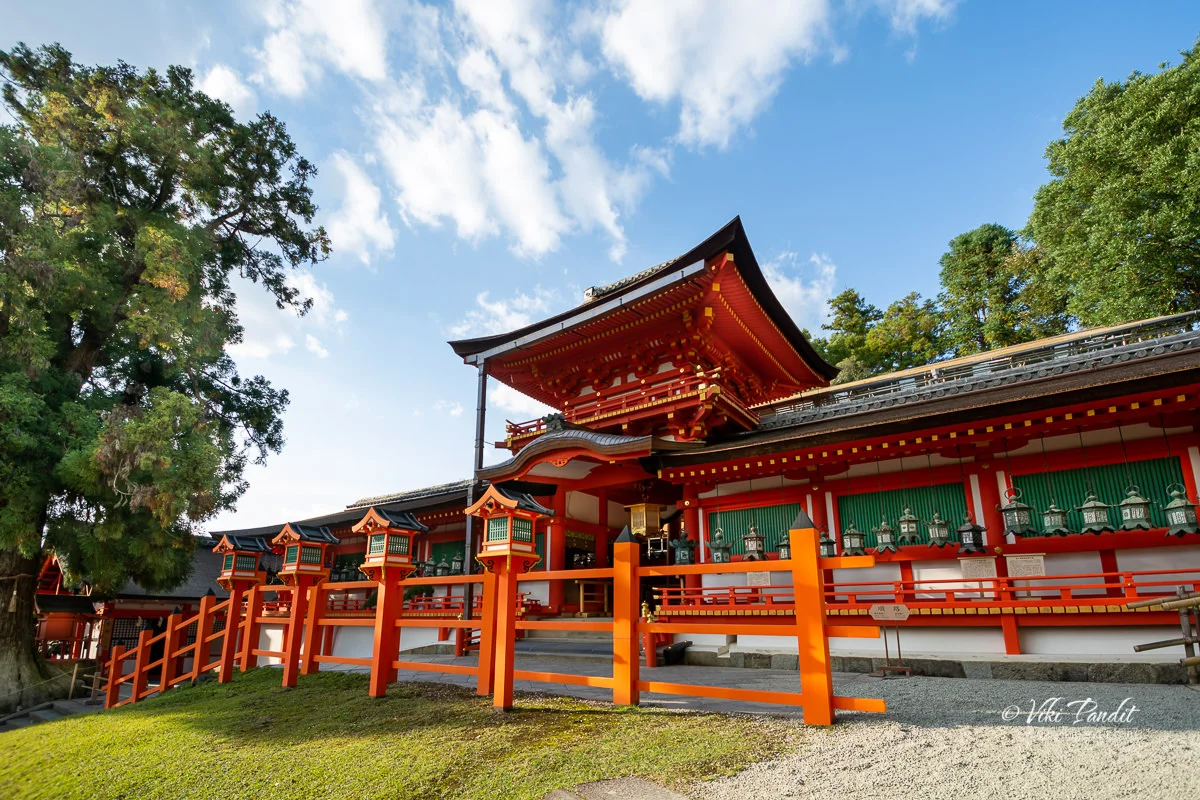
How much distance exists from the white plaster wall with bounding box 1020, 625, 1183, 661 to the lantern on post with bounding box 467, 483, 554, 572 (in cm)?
730

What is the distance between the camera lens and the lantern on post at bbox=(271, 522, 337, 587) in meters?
8.30

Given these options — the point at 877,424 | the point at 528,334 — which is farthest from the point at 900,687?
the point at 528,334

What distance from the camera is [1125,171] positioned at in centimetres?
1941

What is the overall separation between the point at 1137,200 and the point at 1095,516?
16.1 m

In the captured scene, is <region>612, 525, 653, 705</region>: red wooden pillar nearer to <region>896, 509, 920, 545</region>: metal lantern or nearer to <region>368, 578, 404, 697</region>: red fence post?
<region>368, 578, 404, 697</region>: red fence post

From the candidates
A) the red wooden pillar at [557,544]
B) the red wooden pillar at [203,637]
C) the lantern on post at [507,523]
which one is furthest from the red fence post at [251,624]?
the red wooden pillar at [557,544]

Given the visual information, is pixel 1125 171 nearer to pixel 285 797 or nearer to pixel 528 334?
pixel 528 334

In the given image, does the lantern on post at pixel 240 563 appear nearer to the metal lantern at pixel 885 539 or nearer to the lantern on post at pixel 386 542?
the lantern on post at pixel 386 542

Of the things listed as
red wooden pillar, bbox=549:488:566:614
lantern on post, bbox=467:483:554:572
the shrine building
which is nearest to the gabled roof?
the shrine building

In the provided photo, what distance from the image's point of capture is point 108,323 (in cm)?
1414

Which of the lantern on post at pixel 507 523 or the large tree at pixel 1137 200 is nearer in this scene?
the lantern on post at pixel 507 523

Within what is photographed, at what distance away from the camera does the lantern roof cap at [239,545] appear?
370 inches

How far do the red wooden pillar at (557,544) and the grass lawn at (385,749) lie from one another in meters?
8.13

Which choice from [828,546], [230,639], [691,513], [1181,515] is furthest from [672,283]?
[230,639]
